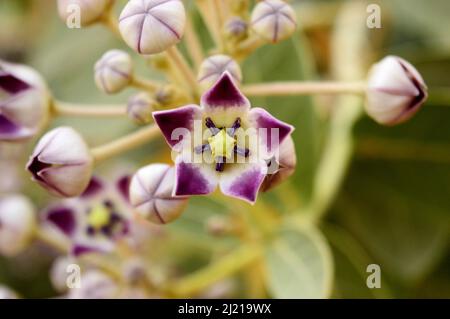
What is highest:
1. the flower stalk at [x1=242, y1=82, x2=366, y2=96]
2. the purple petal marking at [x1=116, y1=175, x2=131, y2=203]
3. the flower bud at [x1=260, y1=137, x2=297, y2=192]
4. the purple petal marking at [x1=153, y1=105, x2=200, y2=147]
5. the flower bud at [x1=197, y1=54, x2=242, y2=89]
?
the flower stalk at [x1=242, y1=82, x2=366, y2=96]

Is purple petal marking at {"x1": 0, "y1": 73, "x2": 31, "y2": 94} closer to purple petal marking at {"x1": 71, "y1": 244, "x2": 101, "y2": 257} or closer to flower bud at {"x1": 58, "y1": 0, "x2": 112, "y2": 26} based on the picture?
flower bud at {"x1": 58, "y1": 0, "x2": 112, "y2": 26}

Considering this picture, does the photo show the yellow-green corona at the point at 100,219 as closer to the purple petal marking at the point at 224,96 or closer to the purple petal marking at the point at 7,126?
the purple petal marking at the point at 7,126

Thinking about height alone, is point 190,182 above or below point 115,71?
below

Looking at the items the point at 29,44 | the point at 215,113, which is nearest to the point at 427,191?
the point at 215,113

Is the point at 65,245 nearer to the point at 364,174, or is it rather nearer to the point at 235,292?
the point at 235,292

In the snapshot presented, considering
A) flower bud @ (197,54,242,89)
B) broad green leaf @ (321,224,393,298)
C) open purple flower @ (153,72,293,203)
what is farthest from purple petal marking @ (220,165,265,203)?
broad green leaf @ (321,224,393,298)

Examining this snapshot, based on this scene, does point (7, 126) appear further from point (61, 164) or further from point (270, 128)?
point (270, 128)

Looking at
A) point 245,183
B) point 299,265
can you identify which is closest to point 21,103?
point 245,183
